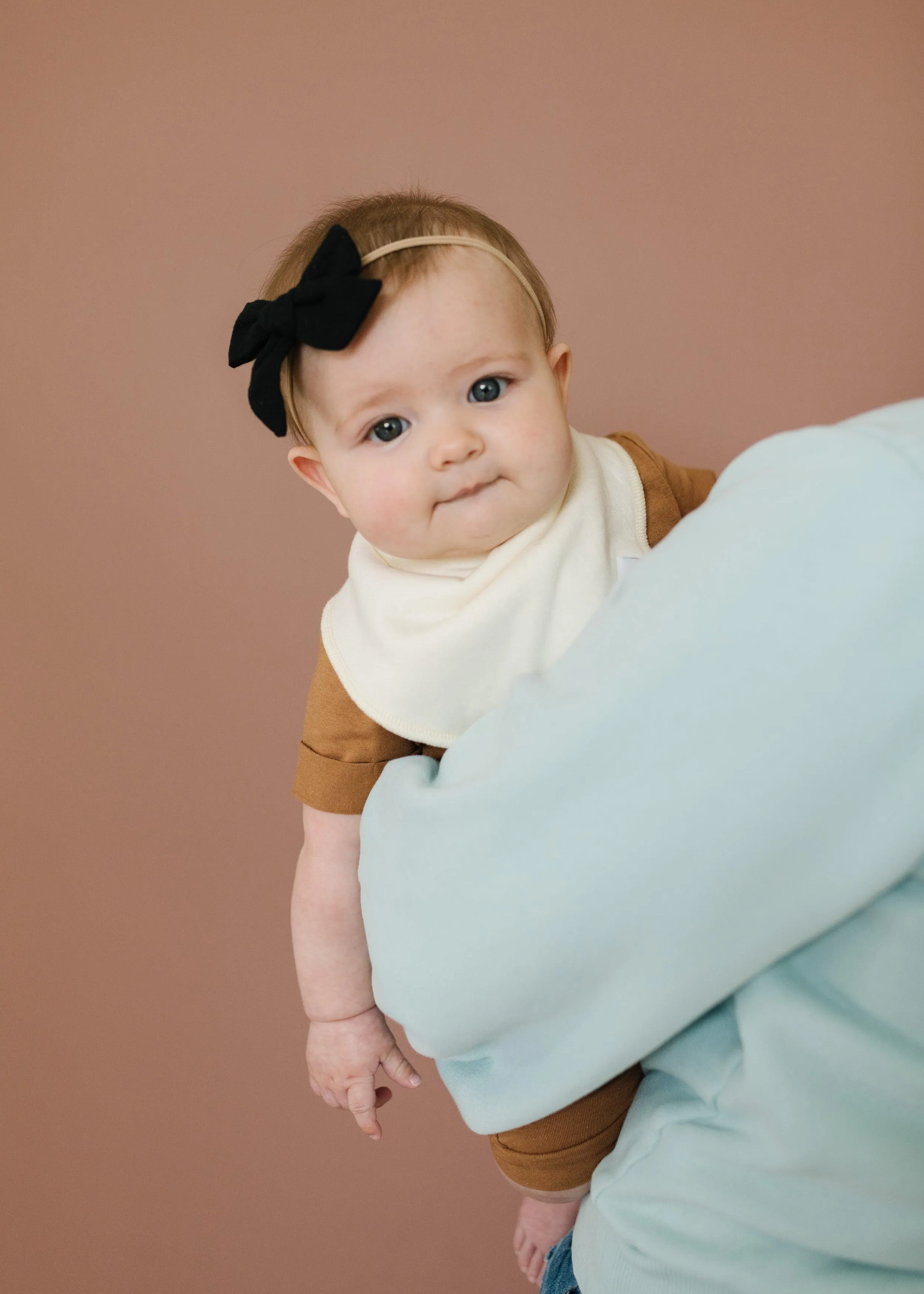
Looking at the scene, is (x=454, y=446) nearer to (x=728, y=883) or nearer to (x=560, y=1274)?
(x=728, y=883)

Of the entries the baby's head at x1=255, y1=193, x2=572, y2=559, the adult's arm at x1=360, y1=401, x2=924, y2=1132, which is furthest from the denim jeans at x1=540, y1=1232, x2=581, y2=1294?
the baby's head at x1=255, y1=193, x2=572, y2=559

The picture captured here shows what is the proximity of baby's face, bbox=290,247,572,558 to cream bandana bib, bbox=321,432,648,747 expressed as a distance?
1.4 inches

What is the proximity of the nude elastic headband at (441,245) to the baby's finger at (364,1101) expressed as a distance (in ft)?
2.63

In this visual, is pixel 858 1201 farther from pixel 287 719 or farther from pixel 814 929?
pixel 287 719

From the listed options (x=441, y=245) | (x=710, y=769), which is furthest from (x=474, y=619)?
(x=710, y=769)

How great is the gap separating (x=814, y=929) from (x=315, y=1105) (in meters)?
1.52

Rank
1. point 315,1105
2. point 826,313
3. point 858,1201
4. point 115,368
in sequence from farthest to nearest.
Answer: point 315,1105
point 826,313
point 115,368
point 858,1201

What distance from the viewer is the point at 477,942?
70cm

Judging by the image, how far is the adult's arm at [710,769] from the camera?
60 cm

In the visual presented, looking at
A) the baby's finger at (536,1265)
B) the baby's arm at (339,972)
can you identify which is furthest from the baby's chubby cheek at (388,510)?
the baby's finger at (536,1265)

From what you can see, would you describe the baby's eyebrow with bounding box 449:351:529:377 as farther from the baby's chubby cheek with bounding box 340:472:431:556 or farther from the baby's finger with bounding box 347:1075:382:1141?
the baby's finger with bounding box 347:1075:382:1141

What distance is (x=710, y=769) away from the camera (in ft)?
2.02

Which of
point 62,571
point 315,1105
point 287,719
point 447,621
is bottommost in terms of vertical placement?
point 315,1105

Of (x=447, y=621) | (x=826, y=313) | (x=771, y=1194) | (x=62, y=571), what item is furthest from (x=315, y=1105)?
(x=826, y=313)
